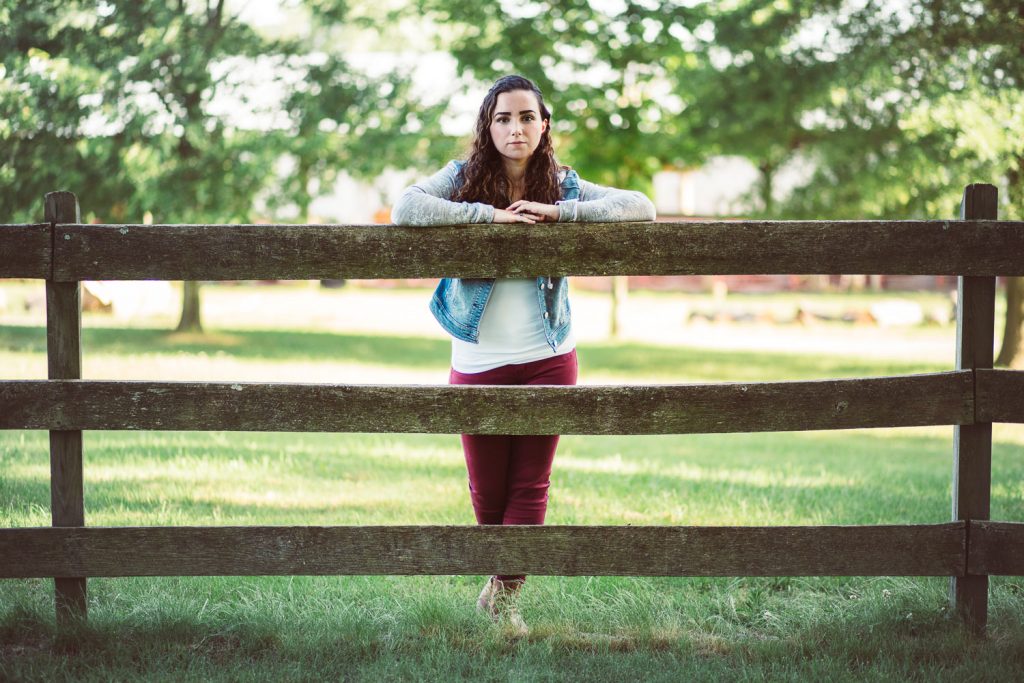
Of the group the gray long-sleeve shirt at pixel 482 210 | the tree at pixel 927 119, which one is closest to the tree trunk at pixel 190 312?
the tree at pixel 927 119

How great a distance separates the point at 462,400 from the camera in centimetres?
348

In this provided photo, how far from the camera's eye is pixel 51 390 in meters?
3.44

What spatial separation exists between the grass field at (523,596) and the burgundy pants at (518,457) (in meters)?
0.46

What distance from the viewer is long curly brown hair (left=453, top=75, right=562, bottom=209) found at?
3.87 m

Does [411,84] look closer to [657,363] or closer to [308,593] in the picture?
[657,363]

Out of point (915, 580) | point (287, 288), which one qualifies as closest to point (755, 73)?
point (915, 580)

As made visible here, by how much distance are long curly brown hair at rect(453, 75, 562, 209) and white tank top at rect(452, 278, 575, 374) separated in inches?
14.1

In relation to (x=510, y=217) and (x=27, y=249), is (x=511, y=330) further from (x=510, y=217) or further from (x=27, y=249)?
(x=27, y=249)

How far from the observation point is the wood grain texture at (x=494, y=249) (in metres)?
3.48

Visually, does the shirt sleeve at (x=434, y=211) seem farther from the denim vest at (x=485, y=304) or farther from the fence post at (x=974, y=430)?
the fence post at (x=974, y=430)

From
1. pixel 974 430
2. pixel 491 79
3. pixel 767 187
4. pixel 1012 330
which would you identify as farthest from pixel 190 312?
pixel 974 430

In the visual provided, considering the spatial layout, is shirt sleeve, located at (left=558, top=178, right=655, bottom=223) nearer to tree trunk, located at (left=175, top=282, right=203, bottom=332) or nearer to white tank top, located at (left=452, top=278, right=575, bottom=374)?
white tank top, located at (left=452, top=278, right=575, bottom=374)

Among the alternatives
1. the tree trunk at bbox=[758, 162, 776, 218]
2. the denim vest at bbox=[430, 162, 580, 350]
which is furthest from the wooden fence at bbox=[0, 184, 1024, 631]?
the tree trunk at bbox=[758, 162, 776, 218]

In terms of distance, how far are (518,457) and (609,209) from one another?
1.09 m
